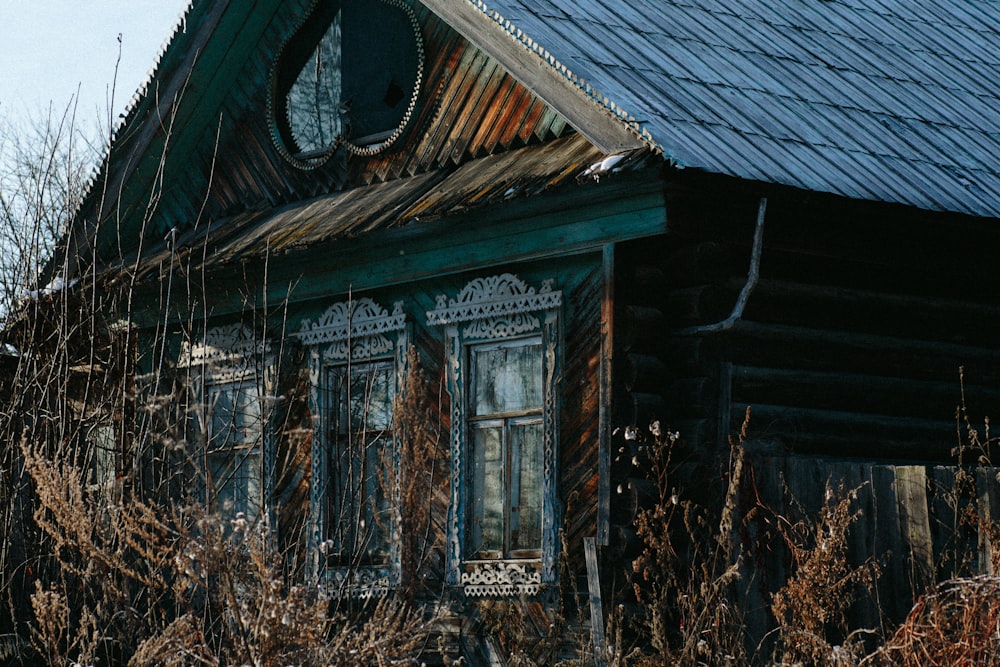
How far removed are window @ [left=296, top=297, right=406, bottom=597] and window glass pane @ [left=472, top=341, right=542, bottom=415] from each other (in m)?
0.64

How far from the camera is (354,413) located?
1032 centimetres

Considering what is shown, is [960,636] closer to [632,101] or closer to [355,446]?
[632,101]

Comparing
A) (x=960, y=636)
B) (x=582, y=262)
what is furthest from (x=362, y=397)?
(x=960, y=636)

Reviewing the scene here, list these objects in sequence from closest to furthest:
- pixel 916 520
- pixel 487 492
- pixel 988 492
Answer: pixel 988 492 → pixel 916 520 → pixel 487 492

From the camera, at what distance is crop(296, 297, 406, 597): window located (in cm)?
1001

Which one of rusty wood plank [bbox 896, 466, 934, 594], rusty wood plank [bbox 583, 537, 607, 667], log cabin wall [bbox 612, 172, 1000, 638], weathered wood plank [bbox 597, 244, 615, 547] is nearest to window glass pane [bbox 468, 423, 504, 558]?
weathered wood plank [bbox 597, 244, 615, 547]

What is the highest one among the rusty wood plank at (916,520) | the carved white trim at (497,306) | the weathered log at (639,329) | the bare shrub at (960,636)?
the carved white trim at (497,306)

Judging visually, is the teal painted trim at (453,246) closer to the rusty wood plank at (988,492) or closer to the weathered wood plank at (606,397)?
the weathered wood plank at (606,397)

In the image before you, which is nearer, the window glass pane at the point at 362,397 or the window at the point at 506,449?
the window at the point at 506,449

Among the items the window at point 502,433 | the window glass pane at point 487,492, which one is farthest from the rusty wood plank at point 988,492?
the window glass pane at point 487,492

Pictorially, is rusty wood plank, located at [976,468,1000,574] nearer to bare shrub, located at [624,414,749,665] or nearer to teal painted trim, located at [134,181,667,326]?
bare shrub, located at [624,414,749,665]

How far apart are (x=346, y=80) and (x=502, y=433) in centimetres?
329

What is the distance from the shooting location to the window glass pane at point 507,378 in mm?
9172

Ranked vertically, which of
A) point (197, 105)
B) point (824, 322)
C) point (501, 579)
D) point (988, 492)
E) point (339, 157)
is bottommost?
point (501, 579)
